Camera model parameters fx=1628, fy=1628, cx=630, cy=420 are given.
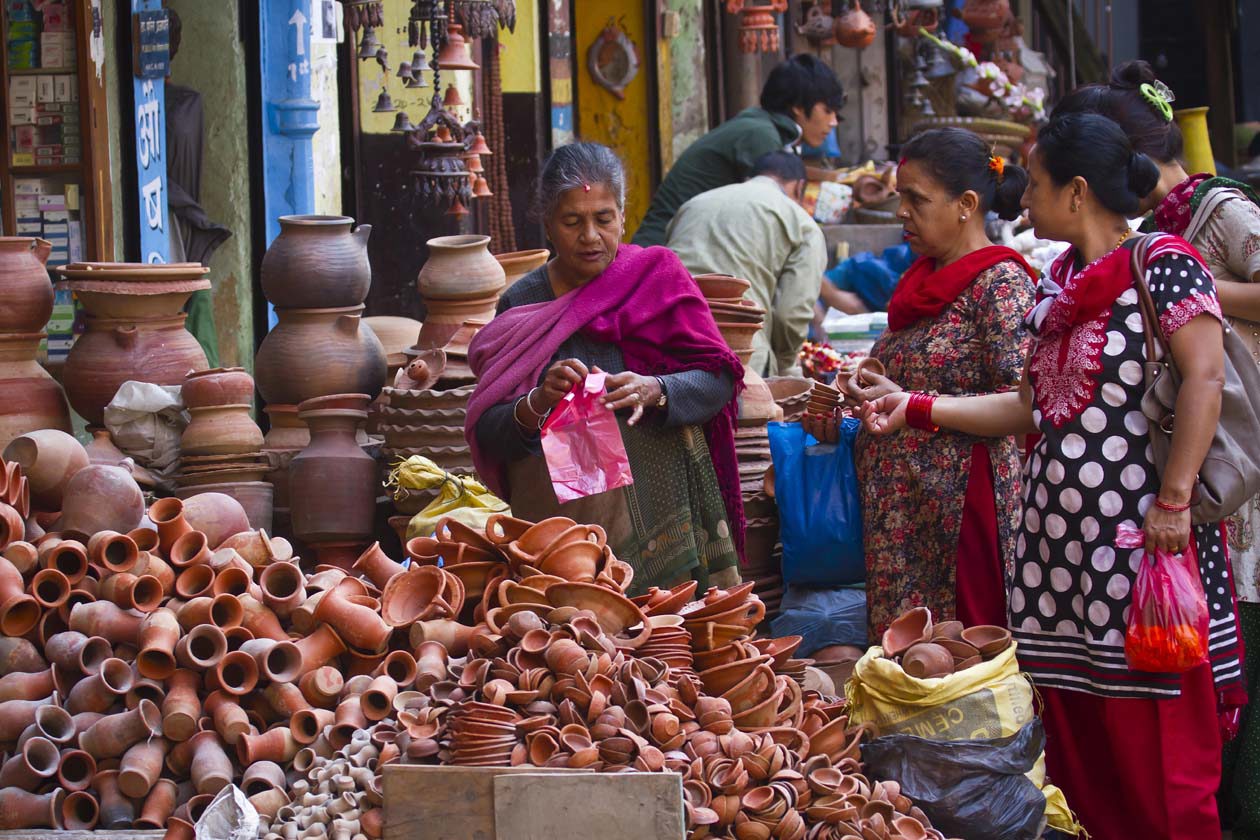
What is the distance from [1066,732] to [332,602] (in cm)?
162

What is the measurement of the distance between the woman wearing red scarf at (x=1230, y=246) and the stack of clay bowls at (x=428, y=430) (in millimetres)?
2106

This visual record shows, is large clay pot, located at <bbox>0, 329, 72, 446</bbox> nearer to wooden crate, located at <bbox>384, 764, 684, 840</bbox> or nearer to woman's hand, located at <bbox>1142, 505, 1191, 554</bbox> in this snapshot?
wooden crate, located at <bbox>384, 764, 684, 840</bbox>

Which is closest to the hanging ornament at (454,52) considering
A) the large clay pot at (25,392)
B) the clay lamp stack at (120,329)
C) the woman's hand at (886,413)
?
the clay lamp stack at (120,329)

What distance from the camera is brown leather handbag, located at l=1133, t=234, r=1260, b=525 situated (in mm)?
3359

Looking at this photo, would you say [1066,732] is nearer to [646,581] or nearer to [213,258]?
[646,581]

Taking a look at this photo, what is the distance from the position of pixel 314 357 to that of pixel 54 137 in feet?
5.80

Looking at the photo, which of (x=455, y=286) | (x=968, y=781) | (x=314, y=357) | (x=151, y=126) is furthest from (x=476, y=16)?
(x=968, y=781)

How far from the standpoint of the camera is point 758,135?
7086 mm

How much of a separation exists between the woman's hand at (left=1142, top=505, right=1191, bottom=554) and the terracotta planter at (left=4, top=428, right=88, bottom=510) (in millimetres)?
2434

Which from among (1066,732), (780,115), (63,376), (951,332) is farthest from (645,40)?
(1066,732)

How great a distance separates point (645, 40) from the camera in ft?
38.9

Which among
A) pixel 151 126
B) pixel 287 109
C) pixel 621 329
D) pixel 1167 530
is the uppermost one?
pixel 287 109

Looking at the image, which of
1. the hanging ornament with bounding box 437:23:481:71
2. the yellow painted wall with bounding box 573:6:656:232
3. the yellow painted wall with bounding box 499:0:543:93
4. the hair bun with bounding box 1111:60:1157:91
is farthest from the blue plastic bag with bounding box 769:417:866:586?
the yellow painted wall with bounding box 573:6:656:232

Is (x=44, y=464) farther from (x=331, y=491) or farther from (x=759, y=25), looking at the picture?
(x=759, y=25)
